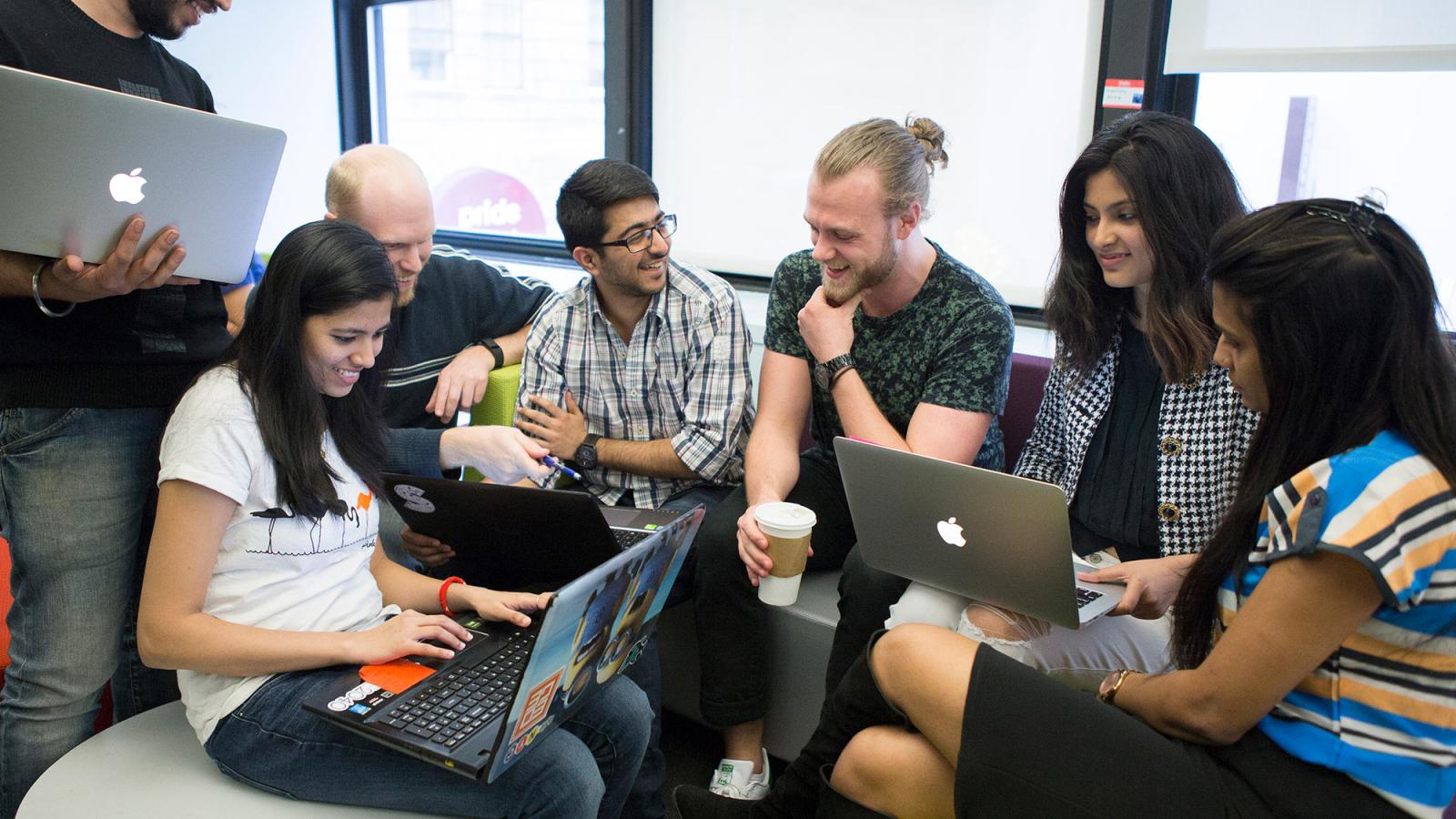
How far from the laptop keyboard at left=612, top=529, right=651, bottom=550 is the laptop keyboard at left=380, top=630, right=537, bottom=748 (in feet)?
0.99

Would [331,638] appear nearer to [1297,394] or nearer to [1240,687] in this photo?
[1240,687]

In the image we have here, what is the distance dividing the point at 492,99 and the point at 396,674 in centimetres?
318

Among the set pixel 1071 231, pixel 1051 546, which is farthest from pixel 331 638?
pixel 1071 231

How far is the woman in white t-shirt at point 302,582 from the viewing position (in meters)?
1.29

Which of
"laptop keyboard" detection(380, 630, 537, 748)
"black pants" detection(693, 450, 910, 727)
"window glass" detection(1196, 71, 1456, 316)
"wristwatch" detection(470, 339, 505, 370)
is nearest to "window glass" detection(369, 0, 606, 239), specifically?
"wristwatch" detection(470, 339, 505, 370)

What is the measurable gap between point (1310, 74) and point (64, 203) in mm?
2478

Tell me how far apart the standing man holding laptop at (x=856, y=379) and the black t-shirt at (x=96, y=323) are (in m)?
0.95

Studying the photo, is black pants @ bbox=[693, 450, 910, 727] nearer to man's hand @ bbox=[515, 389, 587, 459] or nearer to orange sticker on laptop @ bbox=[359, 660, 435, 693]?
man's hand @ bbox=[515, 389, 587, 459]

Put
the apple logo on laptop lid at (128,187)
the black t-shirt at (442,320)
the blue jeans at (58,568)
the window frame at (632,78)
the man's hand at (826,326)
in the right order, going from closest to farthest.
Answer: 1. the apple logo on laptop lid at (128,187)
2. the blue jeans at (58,568)
3. the man's hand at (826,326)
4. the black t-shirt at (442,320)
5. the window frame at (632,78)

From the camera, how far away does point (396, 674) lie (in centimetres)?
134

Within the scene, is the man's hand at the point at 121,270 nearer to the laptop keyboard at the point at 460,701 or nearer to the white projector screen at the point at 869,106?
the laptop keyboard at the point at 460,701

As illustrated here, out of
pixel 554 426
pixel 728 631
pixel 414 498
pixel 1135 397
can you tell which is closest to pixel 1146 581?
pixel 1135 397

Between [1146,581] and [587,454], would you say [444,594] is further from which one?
[1146,581]

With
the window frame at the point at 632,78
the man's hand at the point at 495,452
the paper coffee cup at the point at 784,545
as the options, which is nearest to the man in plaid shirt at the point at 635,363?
the man's hand at the point at 495,452
